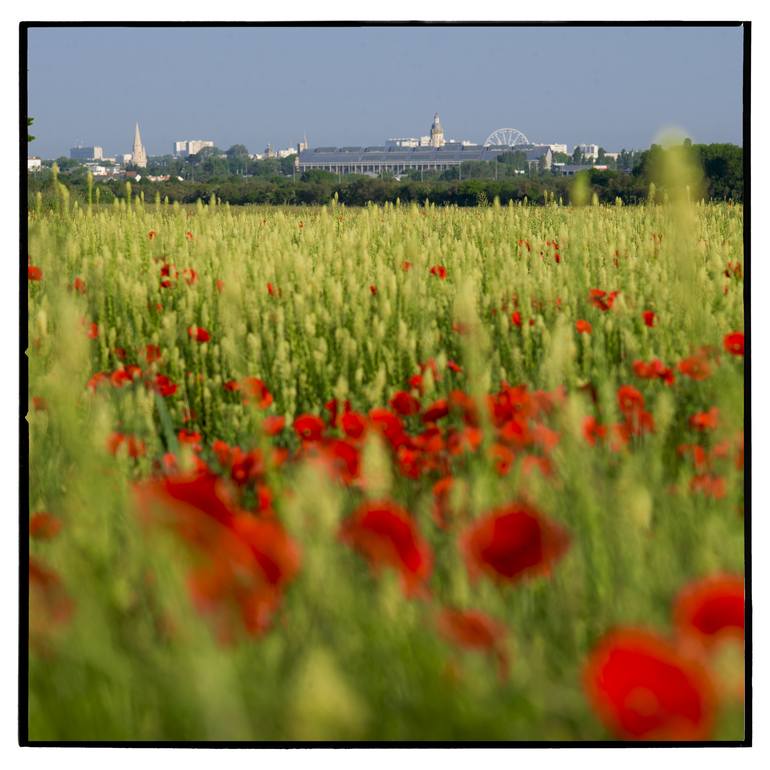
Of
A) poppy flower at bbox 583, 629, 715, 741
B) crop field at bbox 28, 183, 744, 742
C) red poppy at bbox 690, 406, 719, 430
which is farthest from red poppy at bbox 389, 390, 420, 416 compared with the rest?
poppy flower at bbox 583, 629, 715, 741

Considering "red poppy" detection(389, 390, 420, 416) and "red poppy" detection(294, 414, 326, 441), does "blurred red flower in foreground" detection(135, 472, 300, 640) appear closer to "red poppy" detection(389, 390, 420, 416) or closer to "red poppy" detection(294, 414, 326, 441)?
"red poppy" detection(294, 414, 326, 441)

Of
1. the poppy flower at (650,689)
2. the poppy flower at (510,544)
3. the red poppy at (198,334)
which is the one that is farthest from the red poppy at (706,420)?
the red poppy at (198,334)

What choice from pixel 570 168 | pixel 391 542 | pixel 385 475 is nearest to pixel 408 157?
pixel 570 168

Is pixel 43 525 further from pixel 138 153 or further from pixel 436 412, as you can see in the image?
pixel 138 153

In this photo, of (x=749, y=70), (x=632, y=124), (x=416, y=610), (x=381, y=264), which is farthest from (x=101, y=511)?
(x=749, y=70)

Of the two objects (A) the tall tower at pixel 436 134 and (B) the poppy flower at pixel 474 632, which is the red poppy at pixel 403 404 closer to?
(A) the tall tower at pixel 436 134

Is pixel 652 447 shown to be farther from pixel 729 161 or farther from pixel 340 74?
pixel 340 74
